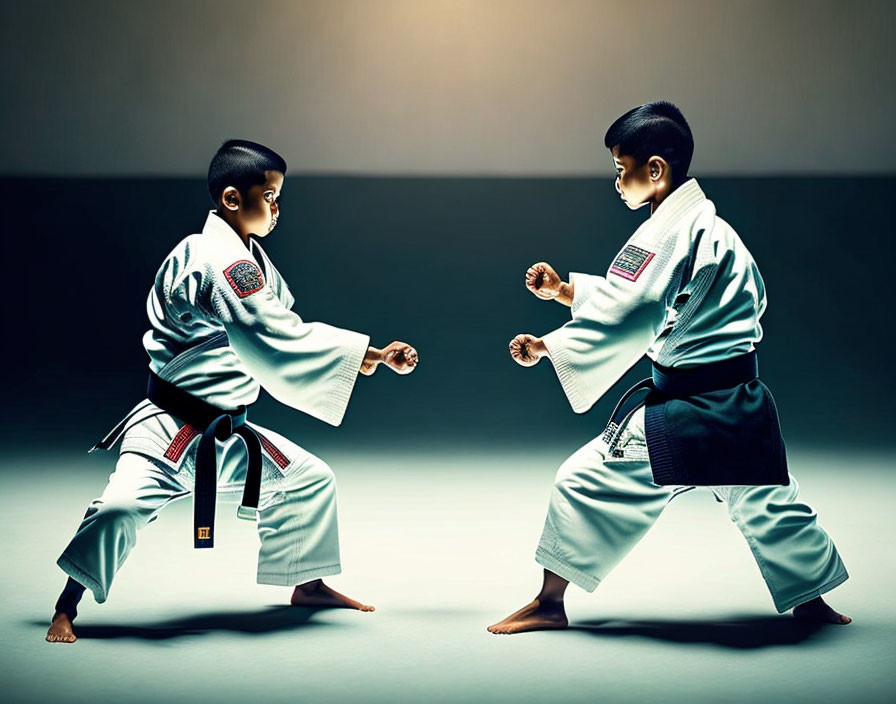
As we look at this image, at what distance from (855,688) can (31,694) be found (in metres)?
1.64

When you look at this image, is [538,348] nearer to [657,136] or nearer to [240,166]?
[657,136]

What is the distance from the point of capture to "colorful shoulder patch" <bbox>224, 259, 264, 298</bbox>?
273cm

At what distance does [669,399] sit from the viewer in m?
2.73

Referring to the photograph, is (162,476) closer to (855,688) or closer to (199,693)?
(199,693)

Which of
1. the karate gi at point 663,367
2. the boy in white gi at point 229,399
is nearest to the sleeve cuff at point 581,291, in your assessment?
the karate gi at point 663,367

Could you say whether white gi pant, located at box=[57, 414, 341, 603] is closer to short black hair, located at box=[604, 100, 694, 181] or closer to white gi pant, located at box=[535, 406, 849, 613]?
white gi pant, located at box=[535, 406, 849, 613]

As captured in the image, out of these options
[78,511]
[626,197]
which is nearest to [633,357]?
[626,197]

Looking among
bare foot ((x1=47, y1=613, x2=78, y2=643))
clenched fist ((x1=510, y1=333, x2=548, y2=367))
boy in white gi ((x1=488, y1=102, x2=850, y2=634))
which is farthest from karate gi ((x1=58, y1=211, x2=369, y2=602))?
boy in white gi ((x1=488, y1=102, x2=850, y2=634))

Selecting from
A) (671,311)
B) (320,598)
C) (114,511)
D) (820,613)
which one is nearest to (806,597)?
(820,613)

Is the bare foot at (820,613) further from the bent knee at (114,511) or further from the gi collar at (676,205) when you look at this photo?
the bent knee at (114,511)

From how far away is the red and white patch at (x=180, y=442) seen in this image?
2.73m

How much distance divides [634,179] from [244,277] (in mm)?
938

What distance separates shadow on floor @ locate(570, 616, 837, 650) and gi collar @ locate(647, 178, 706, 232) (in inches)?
36.5

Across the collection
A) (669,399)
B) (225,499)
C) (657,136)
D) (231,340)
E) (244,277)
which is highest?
(657,136)
